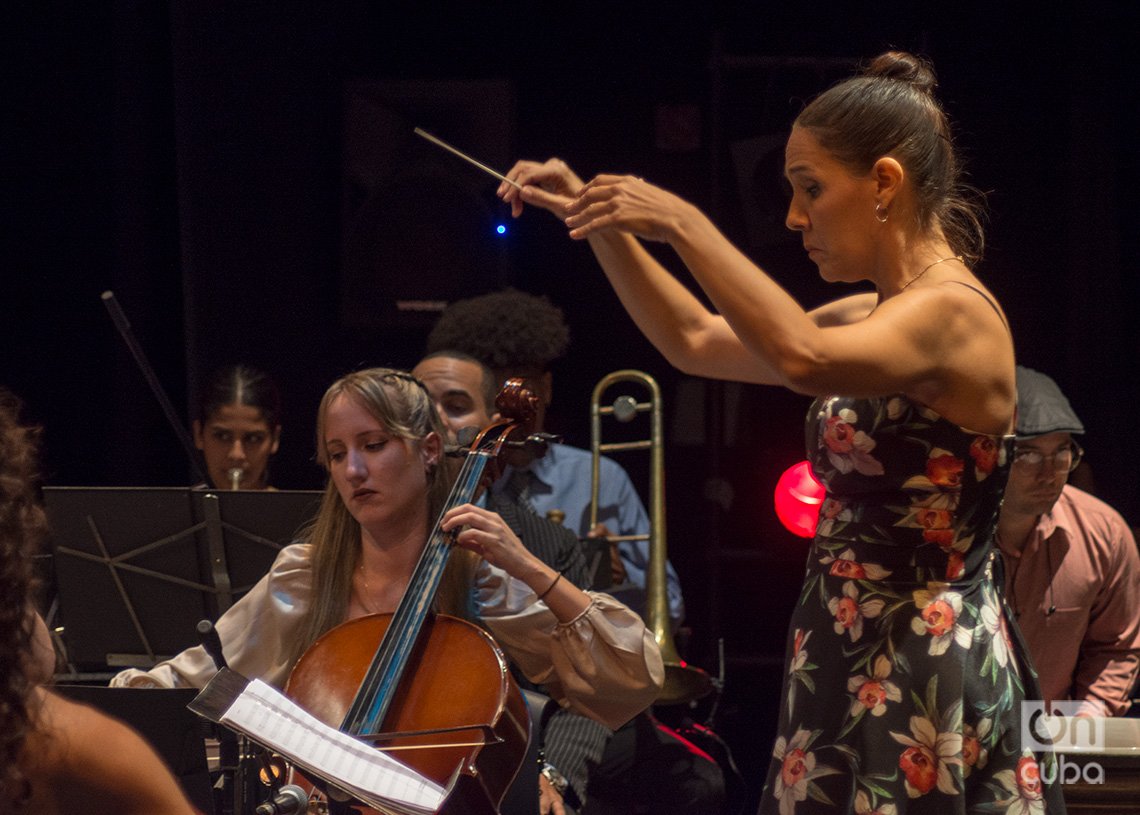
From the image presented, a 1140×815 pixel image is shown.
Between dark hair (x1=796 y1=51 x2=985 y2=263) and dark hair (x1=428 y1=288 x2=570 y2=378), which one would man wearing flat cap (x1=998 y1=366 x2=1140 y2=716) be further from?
dark hair (x1=796 y1=51 x2=985 y2=263)

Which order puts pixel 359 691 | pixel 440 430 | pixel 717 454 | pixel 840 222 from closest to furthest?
pixel 840 222
pixel 359 691
pixel 440 430
pixel 717 454

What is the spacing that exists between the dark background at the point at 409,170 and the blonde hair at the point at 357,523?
199cm

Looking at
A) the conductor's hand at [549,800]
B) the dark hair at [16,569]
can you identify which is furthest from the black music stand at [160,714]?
the dark hair at [16,569]

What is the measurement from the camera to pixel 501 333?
4680 millimetres

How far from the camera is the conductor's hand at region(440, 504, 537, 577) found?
2.52 m

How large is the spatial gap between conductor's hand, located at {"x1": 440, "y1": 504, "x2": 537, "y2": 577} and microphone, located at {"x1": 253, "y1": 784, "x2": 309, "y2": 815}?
634 mm

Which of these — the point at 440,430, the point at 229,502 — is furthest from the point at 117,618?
the point at 440,430

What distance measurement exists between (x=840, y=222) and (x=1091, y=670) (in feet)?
7.59

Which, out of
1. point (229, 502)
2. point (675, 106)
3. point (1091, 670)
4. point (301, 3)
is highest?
point (301, 3)

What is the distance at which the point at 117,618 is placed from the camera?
10.4ft

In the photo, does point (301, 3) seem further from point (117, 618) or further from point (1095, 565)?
point (1095, 565)

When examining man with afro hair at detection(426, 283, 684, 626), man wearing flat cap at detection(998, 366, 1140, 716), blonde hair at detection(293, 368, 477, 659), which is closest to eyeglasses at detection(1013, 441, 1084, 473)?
man wearing flat cap at detection(998, 366, 1140, 716)

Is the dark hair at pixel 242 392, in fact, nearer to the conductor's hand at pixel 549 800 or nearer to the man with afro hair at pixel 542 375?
the man with afro hair at pixel 542 375

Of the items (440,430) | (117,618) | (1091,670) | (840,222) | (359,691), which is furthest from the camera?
(1091,670)
